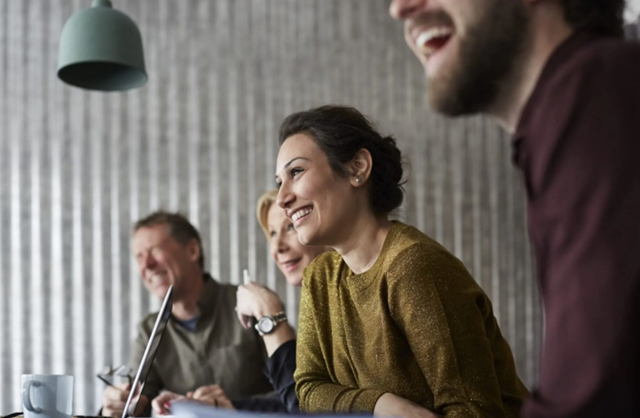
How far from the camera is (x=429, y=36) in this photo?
100 centimetres

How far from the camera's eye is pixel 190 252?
3.19 metres

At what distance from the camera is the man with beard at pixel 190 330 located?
9.10ft

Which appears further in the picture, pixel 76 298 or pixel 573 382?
pixel 76 298

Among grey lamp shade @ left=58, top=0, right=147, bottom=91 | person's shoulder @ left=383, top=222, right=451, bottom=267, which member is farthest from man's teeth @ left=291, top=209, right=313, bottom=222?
grey lamp shade @ left=58, top=0, right=147, bottom=91

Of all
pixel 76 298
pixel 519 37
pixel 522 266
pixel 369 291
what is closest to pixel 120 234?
pixel 76 298

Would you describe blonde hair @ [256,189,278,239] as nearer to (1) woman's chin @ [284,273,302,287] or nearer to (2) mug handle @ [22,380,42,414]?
(1) woman's chin @ [284,273,302,287]

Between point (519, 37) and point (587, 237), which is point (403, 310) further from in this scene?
point (587, 237)

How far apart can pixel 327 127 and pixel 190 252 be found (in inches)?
58.7

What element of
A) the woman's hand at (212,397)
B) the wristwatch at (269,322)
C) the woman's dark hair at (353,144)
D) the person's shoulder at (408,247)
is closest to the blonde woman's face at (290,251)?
the wristwatch at (269,322)

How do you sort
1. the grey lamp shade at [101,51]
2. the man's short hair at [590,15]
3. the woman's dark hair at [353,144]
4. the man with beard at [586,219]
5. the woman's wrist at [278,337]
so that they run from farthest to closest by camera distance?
the grey lamp shade at [101,51] < the woman's wrist at [278,337] < the woman's dark hair at [353,144] < the man's short hair at [590,15] < the man with beard at [586,219]

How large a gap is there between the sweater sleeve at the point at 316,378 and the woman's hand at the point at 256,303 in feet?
1.37

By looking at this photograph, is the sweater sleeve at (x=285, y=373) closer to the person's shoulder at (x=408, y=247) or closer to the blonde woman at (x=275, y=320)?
the blonde woman at (x=275, y=320)

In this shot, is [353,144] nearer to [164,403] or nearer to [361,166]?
[361,166]

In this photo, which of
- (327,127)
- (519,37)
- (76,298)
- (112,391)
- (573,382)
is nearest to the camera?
(573,382)
